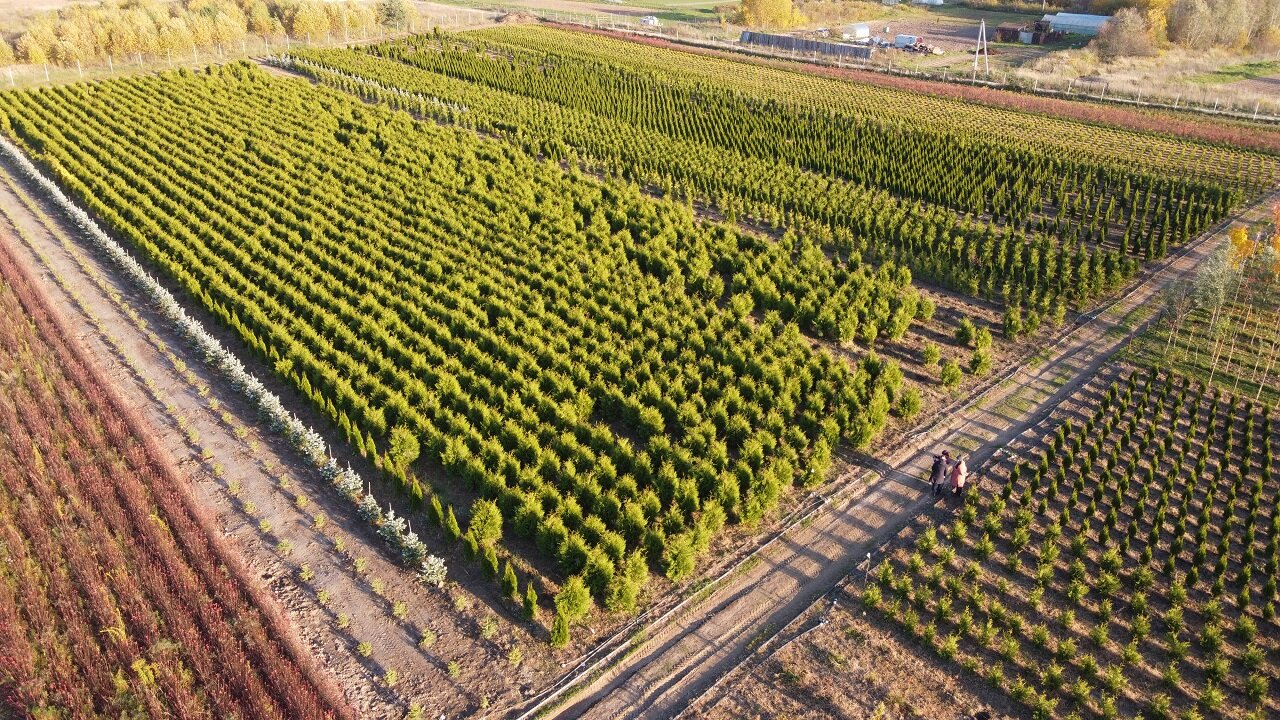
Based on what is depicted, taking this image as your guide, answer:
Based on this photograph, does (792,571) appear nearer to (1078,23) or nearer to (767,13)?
(767,13)

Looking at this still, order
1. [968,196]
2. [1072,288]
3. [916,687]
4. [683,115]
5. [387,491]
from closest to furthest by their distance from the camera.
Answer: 1. [916,687]
2. [387,491]
3. [1072,288]
4. [968,196]
5. [683,115]

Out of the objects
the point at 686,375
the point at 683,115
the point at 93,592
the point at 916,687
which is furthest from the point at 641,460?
the point at 683,115

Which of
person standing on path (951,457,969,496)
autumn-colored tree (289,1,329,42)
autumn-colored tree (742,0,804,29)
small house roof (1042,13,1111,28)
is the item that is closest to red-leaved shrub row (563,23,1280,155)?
autumn-colored tree (742,0,804,29)

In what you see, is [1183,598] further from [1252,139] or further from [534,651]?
[1252,139]

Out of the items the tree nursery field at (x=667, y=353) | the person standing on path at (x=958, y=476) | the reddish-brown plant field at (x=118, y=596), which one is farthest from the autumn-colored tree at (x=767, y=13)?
the reddish-brown plant field at (x=118, y=596)

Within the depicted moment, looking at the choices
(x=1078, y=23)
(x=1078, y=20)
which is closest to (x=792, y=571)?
(x=1078, y=23)

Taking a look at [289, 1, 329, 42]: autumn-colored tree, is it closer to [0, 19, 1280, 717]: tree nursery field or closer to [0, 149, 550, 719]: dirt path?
[0, 19, 1280, 717]: tree nursery field

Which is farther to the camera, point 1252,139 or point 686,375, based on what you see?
point 1252,139
